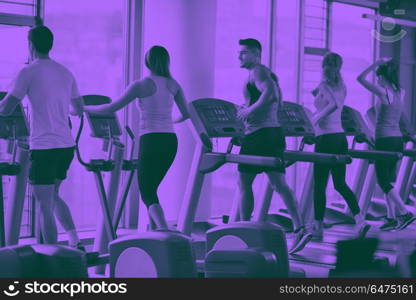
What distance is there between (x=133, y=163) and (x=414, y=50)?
546cm

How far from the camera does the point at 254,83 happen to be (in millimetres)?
4531

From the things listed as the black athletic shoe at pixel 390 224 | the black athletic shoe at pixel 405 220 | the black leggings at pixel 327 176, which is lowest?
the black athletic shoe at pixel 390 224

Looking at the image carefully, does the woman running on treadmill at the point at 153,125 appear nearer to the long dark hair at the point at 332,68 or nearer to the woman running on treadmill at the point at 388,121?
the long dark hair at the point at 332,68

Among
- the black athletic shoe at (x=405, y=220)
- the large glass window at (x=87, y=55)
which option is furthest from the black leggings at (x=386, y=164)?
the large glass window at (x=87, y=55)

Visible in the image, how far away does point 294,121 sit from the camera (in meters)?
5.57

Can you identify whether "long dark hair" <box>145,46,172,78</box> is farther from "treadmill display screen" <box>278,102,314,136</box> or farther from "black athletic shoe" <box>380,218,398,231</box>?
"black athletic shoe" <box>380,218,398,231</box>

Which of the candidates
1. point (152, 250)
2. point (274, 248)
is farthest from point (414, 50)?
point (152, 250)

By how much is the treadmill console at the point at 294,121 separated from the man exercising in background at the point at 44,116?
217cm

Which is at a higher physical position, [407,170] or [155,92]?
[155,92]

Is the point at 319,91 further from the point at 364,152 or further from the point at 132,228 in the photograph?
the point at 132,228

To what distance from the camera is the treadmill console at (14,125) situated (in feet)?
13.1

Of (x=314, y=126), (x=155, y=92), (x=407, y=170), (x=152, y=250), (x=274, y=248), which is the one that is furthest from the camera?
(x=407, y=170)
